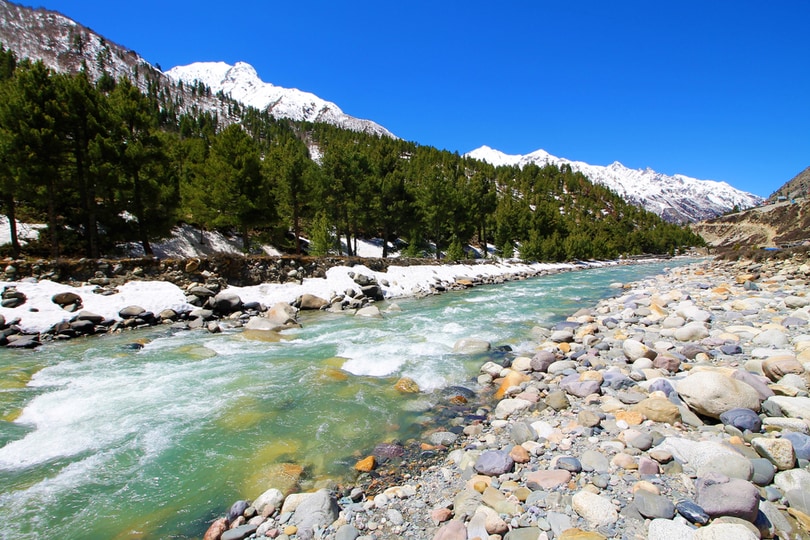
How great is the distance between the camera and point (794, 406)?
15.5ft

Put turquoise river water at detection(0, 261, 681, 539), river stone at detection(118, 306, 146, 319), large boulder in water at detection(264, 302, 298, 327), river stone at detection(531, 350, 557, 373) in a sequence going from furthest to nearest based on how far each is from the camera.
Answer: large boulder in water at detection(264, 302, 298, 327) < river stone at detection(118, 306, 146, 319) < river stone at detection(531, 350, 557, 373) < turquoise river water at detection(0, 261, 681, 539)

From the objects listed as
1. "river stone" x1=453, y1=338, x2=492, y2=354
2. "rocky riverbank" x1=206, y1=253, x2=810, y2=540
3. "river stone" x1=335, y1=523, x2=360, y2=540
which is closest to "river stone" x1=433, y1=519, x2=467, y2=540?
"rocky riverbank" x1=206, y1=253, x2=810, y2=540

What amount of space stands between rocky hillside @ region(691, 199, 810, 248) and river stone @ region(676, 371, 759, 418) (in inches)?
4283

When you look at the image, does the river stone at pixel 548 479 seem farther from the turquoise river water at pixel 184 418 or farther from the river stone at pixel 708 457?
the turquoise river water at pixel 184 418

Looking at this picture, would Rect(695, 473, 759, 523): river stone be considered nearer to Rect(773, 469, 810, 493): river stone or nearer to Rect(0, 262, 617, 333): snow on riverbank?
Rect(773, 469, 810, 493): river stone

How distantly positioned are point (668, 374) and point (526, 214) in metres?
64.2

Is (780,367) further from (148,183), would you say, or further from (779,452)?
(148,183)

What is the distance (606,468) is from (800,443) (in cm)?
221

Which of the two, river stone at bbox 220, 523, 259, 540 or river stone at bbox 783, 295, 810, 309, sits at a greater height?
river stone at bbox 783, 295, 810, 309

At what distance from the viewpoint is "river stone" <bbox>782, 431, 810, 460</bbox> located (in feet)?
12.8

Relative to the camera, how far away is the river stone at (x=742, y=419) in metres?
4.55

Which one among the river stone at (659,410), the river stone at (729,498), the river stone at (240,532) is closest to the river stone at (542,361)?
the river stone at (659,410)

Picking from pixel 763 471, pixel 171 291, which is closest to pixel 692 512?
pixel 763 471

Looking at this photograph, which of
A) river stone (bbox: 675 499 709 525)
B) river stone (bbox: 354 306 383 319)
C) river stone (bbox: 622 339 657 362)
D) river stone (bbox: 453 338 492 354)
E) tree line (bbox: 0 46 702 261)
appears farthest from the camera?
tree line (bbox: 0 46 702 261)
